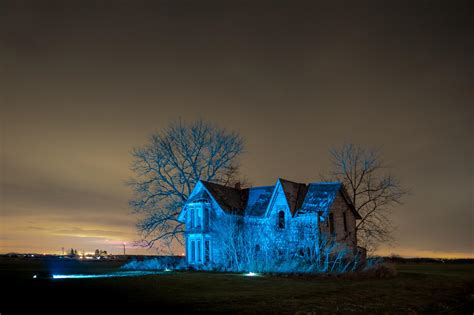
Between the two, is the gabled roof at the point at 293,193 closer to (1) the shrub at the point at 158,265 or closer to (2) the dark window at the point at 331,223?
→ (2) the dark window at the point at 331,223

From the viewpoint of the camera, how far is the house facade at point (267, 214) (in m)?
44.0

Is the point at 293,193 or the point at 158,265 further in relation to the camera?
the point at 293,193

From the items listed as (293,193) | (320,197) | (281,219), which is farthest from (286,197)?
(320,197)

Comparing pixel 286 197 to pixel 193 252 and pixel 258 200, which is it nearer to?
pixel 258 200

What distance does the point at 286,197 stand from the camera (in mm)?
46844

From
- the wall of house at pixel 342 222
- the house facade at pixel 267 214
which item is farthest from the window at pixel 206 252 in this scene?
the wall of house at pixel 342 222

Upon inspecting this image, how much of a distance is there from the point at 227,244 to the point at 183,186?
14.2 meters

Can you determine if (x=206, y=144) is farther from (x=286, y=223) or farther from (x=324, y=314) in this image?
(x=324, y=314)

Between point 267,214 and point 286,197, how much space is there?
259 centimetres

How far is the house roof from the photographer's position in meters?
46.2

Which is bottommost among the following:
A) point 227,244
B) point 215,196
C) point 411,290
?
point 411,290

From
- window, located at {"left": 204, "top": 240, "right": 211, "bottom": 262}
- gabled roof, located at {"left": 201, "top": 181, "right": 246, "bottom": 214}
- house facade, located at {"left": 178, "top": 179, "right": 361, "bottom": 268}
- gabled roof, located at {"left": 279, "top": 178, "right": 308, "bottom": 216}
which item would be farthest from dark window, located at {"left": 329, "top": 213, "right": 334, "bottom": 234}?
window, located at {"left": 204, "top": 240, "right": 211, "bottom": 262}

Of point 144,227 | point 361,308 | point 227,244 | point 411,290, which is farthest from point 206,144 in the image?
point 361,308

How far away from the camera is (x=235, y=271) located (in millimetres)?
38719
